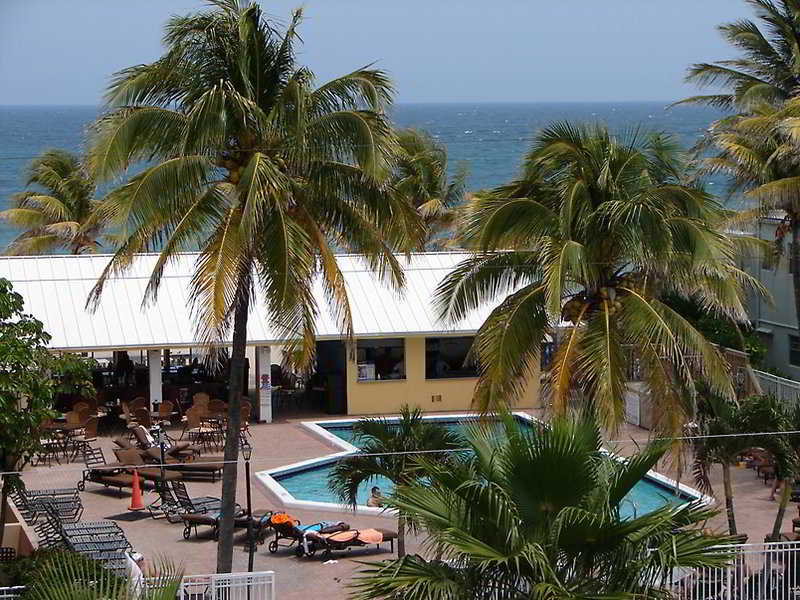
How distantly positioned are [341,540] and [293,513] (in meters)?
3.12

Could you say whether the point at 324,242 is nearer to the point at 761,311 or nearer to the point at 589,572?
the point at 589,572

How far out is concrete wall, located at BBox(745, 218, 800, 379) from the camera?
2995 centimetres

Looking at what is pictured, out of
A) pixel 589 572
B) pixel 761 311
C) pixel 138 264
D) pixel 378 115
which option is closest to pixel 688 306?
pixel 761 311

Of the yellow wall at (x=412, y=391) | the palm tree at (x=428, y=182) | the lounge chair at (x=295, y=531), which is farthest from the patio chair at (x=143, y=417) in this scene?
the palm tree at (x=428, y=182)

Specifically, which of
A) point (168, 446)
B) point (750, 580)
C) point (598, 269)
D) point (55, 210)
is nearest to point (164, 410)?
point (168, 446)

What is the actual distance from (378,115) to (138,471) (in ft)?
34.5

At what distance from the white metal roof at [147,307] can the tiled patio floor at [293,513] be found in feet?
7.70

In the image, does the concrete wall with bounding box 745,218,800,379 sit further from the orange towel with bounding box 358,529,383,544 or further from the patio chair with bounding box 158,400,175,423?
the orange towel with bounding box 358,529,383,544

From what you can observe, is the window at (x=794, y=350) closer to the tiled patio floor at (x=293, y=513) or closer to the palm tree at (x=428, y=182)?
the tiled patio floor at (x=293, y=513)

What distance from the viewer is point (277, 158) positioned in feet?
49.6

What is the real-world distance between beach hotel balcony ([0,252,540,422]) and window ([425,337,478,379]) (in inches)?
0.9

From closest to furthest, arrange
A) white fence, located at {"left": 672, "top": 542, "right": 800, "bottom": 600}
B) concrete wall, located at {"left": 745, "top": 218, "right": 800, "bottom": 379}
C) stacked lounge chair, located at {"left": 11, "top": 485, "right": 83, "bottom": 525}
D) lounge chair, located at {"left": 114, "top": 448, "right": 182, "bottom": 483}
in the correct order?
white fence, located at {"left": 672, "top": 542, "right": 800, "bottom": 600} → stacked lounge chair, located at {"left": 11, "top": 485, "right": 83, "bottom": 525} → lounge chair, located at {"left": 114, "top": 448, "right": 182, "bottom": 483} → concrete wall, located at {"left": 745, "top": 218, "right": 800, "bottom": 379}

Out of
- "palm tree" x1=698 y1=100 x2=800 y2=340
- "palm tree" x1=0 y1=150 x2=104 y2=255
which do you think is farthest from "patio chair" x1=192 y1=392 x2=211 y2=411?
"palm tree" x1=698 y1=100 x2=800 y2=340

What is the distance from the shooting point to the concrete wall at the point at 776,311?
29953mm
